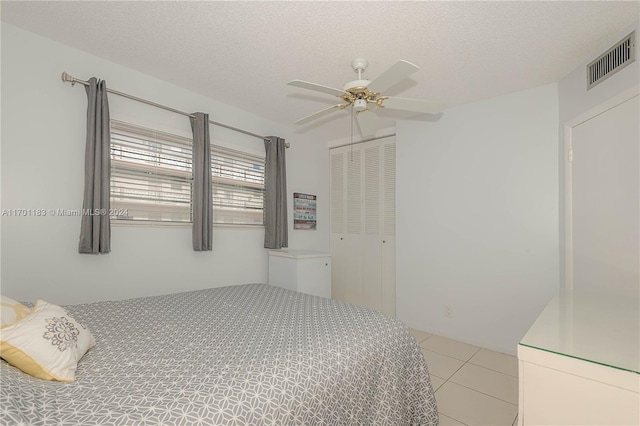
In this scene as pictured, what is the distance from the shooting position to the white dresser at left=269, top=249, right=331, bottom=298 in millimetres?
3225

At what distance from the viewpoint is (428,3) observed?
5.47ft

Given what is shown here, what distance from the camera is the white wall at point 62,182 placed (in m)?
1.94

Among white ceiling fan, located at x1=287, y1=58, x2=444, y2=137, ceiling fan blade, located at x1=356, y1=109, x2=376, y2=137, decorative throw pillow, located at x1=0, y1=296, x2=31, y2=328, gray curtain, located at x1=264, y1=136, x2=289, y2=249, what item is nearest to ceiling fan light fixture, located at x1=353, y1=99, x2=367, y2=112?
white ceiling fan, located at x1=287, y1=58, x2=444, y2=137

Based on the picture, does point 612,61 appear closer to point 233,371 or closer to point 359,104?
point 359,104

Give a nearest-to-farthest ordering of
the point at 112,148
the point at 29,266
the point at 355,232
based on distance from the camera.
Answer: the point at 29,266
the point at 112,148
the point at 355,232

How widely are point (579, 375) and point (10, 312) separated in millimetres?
2014

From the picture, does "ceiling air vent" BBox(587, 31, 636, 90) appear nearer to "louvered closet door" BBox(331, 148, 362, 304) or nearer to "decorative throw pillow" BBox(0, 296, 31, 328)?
"louvered closet door" BBox(331, 148, 362, 304)

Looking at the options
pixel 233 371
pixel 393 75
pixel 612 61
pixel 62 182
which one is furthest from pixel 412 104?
pixel 62 182

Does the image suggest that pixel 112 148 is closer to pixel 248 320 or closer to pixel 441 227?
pixel 248 320

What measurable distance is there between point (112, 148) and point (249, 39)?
55.5 inches

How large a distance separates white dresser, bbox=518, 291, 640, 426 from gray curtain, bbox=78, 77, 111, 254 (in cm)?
259

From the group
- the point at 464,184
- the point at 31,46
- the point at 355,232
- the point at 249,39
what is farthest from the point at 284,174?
the point at 31,46

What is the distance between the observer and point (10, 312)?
1175 millimetres

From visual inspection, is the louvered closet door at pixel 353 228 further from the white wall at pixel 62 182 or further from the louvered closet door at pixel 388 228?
the white wall at pixel 62 182
